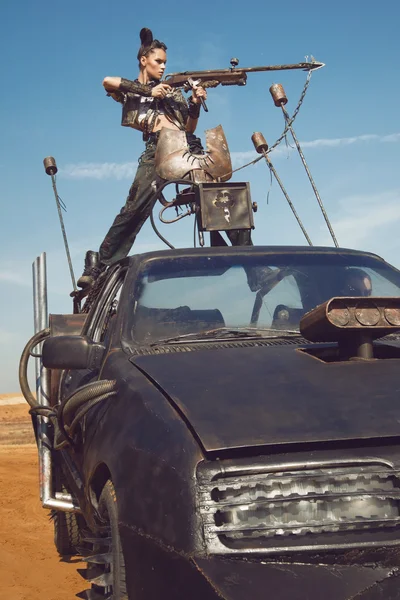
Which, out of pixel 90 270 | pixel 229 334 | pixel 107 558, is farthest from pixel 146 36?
pixel 107 558

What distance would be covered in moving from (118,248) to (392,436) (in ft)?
15.5

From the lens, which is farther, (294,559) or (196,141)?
(196,141)

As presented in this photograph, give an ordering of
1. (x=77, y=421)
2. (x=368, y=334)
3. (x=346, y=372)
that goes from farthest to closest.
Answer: (x=77, y=421)
(x=368, y=334)
(x=346, y=372)

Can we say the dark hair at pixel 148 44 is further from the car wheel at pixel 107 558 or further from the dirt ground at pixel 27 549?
the car wheel at pixel 107 558

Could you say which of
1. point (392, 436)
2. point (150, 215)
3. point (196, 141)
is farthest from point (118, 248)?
point (392, 436)

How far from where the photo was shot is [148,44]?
724 centimetres

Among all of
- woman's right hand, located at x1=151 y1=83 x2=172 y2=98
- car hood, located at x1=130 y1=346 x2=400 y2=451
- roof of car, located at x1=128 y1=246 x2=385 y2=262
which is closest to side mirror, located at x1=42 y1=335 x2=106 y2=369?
car hood, located at x1=130 y1=346 x2=400 y2=451

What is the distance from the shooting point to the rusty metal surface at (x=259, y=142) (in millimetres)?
7543

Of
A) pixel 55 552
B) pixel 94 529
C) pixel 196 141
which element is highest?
pixel 196 141

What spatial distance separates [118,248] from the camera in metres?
6.76

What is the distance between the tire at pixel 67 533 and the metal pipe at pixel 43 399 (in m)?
0.88

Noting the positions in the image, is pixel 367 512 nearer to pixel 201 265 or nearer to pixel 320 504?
pixel 320 504

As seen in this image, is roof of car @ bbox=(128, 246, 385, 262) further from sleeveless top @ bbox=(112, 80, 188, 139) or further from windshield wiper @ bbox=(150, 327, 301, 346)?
sleeveless top @ bbox=(112, 80, 188, 139)

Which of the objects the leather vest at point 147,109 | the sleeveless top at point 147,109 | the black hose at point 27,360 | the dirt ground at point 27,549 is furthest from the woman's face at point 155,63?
the dirt ground at point 27,549
